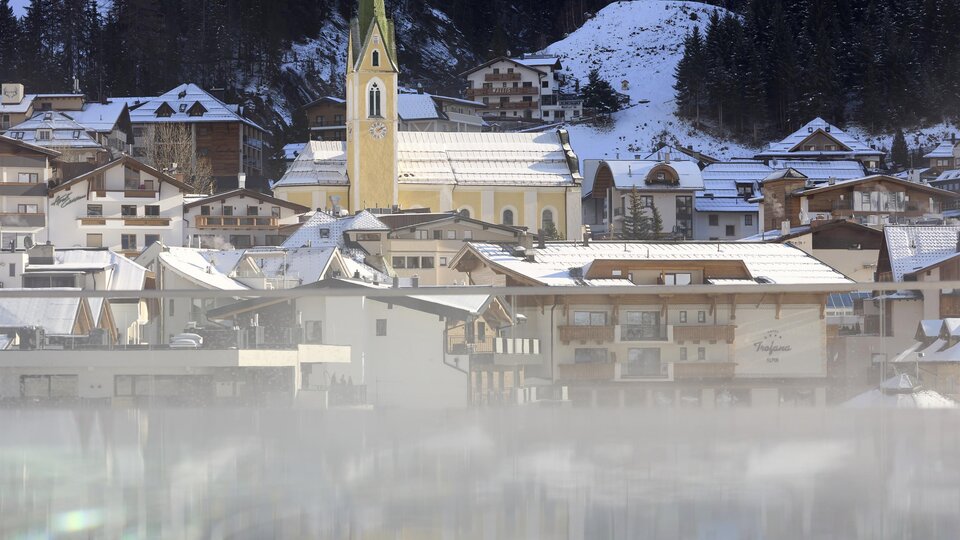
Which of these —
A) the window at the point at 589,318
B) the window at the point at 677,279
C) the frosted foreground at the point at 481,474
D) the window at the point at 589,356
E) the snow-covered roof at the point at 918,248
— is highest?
the snow-covered roof at the point at 918,248

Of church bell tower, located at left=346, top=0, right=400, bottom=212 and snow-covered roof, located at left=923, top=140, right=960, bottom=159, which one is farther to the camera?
snow-covered roof, located at left=923, top=140, right=960, bottom=159

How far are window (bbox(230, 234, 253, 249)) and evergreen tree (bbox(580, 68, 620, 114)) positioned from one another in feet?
82.4

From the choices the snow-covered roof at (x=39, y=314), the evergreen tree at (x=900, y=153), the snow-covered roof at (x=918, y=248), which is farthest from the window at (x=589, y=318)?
the evergreen tree at (x=900, y=153)

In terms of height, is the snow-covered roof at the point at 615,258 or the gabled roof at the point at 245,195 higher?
the gabled roof at the point at 245,195

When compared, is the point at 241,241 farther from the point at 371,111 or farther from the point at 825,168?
the point at 825,168

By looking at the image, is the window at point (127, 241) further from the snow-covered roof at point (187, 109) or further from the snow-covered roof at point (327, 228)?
the snow-covered roof at point (187, 109)

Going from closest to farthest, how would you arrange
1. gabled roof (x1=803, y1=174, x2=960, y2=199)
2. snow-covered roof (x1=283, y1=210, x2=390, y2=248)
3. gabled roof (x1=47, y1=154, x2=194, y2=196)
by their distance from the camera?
snow-covered roof (x1=283, y1=210, x2=390, y2=248) → gabled roof (x1=47, y1=154, x2=194, y2=196) → gabled roof (x1=803, y1=174, x2=960, y2=199)

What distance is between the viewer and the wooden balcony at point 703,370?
277 cm

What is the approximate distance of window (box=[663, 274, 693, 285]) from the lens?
9.98 feet

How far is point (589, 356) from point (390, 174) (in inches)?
1538

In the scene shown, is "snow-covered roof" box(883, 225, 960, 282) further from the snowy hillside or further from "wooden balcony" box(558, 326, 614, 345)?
the snowy hillside

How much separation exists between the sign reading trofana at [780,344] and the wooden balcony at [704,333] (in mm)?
18

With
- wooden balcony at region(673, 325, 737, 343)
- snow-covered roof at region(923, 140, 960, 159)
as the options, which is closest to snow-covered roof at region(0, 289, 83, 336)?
wooden balcony at region(673, 325, 737, 343)

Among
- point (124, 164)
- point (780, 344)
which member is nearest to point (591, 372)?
point (780, 344)
